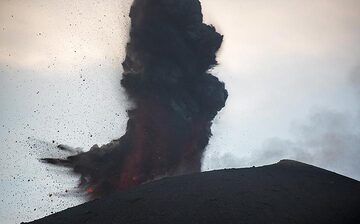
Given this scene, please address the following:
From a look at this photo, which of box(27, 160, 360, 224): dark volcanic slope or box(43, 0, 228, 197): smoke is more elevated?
box(43, 0, 228, 197): smoke

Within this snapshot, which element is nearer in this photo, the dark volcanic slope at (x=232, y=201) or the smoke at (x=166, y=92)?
the dark volcanic slope at (x=232, y=201)

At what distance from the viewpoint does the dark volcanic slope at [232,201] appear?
22938 mm

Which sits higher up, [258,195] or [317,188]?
[317,188]

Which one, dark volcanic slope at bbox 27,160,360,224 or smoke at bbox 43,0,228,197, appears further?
smoke at bbox 43,0,228,197

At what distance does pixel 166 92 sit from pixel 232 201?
25852 millimetres

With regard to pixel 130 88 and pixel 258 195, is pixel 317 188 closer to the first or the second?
pixel 258 195

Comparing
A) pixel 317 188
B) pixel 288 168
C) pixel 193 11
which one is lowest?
pixel 317 188

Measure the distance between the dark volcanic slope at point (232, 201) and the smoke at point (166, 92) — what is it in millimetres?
16251

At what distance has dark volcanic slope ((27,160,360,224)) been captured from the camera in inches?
903

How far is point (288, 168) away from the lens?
34.8m

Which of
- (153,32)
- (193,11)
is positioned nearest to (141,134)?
(153,32)

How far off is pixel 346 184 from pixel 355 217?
8007 millimetres

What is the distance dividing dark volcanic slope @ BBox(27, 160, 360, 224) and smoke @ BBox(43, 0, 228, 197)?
1625 cm

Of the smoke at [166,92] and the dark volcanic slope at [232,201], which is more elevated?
the smoke at [166,92]
